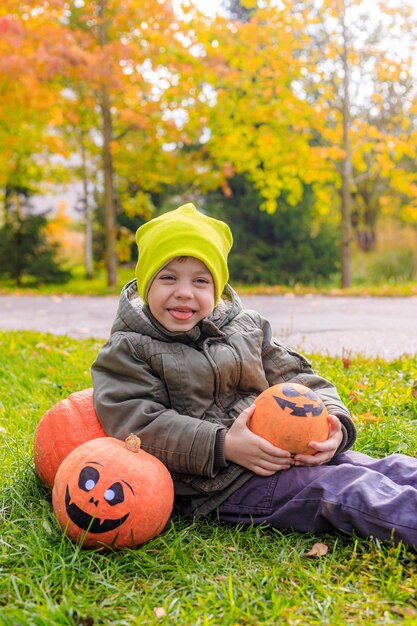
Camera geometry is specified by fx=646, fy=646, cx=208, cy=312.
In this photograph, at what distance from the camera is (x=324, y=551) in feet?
7.43

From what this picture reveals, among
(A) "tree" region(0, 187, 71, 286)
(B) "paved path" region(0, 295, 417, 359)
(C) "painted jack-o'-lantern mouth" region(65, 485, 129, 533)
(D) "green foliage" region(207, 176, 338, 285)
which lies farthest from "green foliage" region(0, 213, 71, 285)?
(C) "painted jack-o'-lantern mouth" region(65, 485, 129, 533)

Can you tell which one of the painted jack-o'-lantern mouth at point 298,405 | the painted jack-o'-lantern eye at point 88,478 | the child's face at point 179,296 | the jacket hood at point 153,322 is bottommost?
the painted jack-o'-lantern eye at point 88,478

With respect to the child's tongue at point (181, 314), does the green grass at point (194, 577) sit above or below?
below

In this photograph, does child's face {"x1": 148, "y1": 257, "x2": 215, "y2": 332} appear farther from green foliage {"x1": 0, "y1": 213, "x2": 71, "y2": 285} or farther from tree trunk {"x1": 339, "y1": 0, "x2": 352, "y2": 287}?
green foliage {"x1": 0, "y1": 213, "x2": 71, "y2": 285}

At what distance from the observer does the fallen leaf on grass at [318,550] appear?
2252 millimetres

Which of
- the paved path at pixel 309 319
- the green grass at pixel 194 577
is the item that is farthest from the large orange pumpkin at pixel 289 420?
the paved path at pixel 309 319

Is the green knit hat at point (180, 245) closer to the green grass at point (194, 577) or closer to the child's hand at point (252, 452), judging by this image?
the child's hand at point (252, 452)

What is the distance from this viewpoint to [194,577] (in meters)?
2.07

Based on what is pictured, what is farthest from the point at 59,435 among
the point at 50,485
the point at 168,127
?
the point at 168,127

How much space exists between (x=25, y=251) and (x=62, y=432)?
1272 cm

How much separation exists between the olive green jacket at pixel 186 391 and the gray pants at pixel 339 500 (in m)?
0.10

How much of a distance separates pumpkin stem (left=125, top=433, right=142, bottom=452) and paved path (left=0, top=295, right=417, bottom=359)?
8.86 feet

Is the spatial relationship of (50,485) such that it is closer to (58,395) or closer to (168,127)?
(58,395)

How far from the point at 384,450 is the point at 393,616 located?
1.27 m
